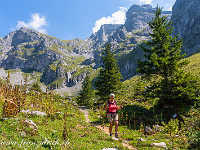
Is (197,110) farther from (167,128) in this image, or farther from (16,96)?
(16,96)

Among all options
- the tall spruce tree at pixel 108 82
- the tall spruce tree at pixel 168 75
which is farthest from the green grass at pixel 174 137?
the tall spruce tree at pixel 108 82

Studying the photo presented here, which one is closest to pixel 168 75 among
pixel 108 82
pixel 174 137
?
pixel 174 137

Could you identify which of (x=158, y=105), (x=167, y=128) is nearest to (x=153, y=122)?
(x=167, y=128)

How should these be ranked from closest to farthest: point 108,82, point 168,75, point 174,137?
point 174,137, point 168,75, point 108,82

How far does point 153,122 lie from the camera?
14773mm

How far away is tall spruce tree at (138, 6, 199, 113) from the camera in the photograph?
599 inches

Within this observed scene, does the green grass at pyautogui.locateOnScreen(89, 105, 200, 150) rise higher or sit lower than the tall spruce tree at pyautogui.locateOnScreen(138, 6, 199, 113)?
lower

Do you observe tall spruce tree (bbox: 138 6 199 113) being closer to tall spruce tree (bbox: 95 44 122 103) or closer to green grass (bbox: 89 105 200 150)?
green grass (bbox: 89 105 200 150)

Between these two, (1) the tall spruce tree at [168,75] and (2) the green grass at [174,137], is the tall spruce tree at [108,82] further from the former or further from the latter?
(2) the green grass at [174,137]

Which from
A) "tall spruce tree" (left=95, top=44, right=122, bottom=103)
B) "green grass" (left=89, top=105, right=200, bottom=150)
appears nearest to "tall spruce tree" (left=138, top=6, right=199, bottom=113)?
"green grass" (left=89, top=105, right=200, bottom=150)

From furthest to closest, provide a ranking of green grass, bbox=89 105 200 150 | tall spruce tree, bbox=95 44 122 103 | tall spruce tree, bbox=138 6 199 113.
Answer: tall spruce tree, bbox=95 44 122 103, tall spruce tree, bbox=138 6 199 113, green grass, bbox=89 105 200 150

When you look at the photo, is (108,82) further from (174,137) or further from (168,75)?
(174,137)

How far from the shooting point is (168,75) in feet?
54.9

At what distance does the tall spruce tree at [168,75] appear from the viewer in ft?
49.9
